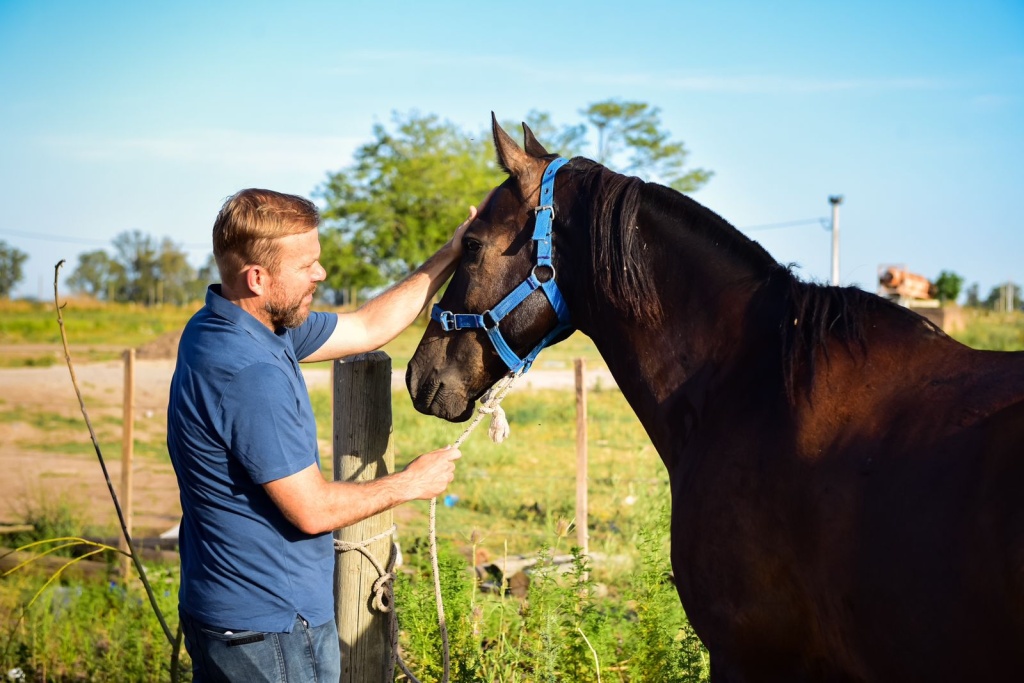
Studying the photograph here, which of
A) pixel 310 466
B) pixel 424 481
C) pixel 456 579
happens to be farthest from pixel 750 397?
pixel 456 579

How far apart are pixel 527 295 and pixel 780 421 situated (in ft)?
3.27

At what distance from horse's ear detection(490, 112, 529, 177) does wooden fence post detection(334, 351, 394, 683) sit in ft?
2.82

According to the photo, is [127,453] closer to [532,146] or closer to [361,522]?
[361,522]

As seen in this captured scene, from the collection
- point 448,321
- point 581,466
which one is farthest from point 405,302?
point 581,466

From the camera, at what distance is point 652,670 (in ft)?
11.8

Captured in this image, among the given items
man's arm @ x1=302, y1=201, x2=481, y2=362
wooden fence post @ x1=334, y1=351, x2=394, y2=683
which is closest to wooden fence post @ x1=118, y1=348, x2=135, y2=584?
wooden fence post @ x1=334, y1=351, x2=394, y2=683

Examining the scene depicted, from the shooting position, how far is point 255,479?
2365mm

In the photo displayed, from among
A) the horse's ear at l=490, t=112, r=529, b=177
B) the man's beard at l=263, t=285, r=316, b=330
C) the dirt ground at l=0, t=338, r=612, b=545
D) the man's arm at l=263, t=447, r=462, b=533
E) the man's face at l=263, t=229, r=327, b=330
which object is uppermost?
the horse's ear at l=490, t=112, r=529, b=177

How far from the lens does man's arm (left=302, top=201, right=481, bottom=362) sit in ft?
10.7

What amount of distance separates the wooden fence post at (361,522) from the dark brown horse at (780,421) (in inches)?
6.7

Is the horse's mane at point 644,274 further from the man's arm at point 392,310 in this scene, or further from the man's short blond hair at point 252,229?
the man's short blond hair at point 252,229

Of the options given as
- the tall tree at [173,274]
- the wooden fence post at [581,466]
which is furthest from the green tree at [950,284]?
the tall tree at [173,274]

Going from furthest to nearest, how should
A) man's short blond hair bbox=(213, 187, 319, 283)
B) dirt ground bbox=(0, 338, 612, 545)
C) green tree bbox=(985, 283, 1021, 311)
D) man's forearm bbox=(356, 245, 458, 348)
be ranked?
green tree bbox=(985, 283, 1021, 311), dirt ground bbox=(0, 338, 612, 545), man's forearm bbox=(356, 245, 458, 348), man's short blond hair bbox=(213, 187, 319, 283)

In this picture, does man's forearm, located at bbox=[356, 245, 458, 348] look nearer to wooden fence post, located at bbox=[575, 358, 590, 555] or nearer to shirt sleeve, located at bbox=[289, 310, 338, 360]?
shirt sleeve, located at bbox=[289, 310, 338, 360]
